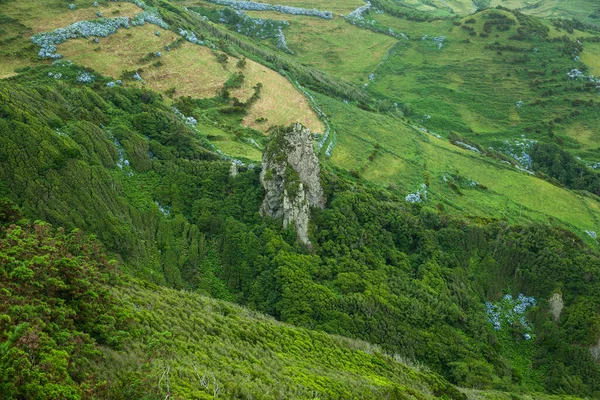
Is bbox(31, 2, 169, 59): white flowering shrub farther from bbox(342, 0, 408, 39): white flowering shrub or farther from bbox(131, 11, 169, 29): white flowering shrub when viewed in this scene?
bbox(342, 0, 408, 39): white flowering shrub

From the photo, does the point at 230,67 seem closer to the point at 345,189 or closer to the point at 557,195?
the point at 345,189

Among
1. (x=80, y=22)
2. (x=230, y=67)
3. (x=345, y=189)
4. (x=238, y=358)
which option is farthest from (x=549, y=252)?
(x=80, y=22)

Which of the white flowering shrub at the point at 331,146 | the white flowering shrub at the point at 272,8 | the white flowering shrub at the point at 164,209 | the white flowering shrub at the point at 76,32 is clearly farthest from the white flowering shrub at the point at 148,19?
the white flowering shrub at the point at 272,8

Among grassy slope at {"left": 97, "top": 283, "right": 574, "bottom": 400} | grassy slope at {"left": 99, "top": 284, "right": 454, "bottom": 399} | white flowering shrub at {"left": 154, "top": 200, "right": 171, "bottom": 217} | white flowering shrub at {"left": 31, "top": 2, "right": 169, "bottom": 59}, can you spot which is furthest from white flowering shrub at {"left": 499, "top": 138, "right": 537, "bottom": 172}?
white flowering shrub at {"left": 154, "top": 200, "right": 171, "bottom": 217}

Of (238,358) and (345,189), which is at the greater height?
(238,358)

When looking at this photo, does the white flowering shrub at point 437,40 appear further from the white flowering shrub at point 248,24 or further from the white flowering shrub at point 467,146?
the white flowering shrub at point 467,146

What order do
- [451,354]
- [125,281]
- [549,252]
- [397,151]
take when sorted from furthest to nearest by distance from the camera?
[397,151] → [549,252] → [451,354] → [125,281]
